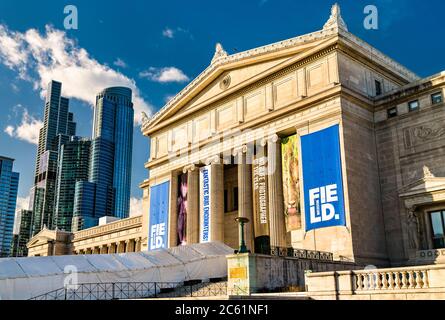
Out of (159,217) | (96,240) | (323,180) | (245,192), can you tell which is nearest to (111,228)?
(96,240)

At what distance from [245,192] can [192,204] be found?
7872 mm

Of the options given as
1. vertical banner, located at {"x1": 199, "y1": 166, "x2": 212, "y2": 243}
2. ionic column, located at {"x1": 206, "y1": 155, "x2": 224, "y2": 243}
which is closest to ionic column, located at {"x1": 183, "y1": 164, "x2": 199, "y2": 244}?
vertical banner, located at {"x1": 199, "y1": 166, "x2": 212, "y2": 243}

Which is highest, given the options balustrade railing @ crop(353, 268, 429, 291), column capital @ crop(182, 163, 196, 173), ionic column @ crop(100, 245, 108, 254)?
column capital @ crop(182, 163, 196, 173)

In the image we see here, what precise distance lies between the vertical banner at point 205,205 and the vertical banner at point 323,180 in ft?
39.8

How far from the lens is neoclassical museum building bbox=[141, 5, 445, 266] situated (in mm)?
34094

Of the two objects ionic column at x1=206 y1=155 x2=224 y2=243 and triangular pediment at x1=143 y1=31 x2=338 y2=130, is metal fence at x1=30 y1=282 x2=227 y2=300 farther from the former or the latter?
triangular pediment at x1=143 y1=31 x2=338 y2=130

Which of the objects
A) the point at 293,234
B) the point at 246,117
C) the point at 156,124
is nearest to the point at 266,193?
the point at 293,234

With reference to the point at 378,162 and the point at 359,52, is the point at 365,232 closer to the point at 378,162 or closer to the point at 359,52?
the point at 378,162

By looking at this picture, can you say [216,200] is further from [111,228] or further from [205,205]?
[111,228]

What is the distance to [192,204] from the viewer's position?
48969 millimetres

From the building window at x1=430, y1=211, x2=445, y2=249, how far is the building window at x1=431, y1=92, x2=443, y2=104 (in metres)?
8.21

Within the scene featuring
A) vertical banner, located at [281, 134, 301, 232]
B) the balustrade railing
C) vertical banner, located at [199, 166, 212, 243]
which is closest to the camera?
the balustrade railing

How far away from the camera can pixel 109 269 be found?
1228 inches
